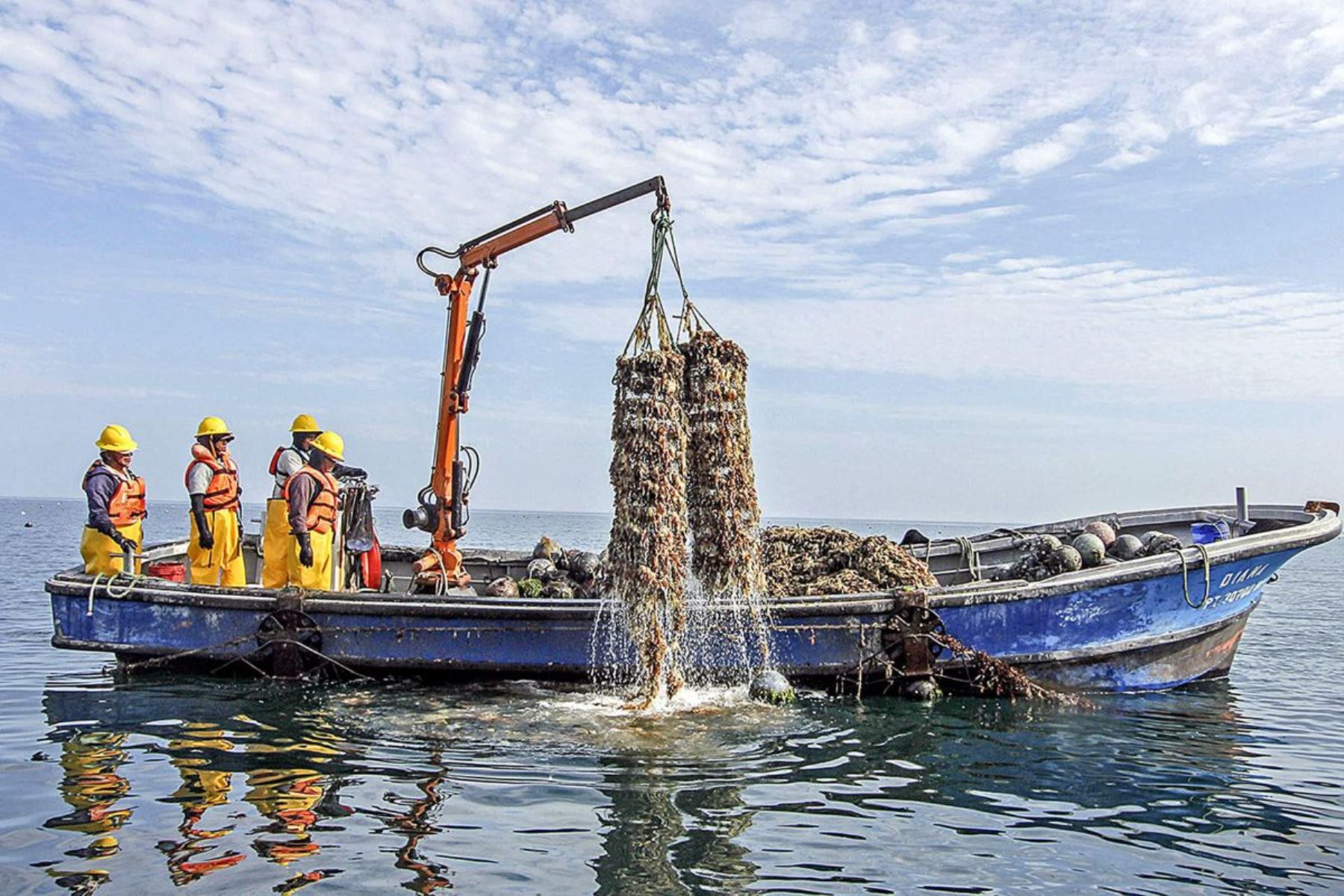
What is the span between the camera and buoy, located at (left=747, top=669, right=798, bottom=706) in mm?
9797

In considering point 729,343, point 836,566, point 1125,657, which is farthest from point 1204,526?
point 729,343

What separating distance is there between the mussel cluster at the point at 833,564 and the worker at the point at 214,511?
18.9 feet

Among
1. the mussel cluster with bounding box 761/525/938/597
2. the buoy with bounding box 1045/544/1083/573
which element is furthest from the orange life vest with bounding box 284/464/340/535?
the buoy with bounding box 1045/544/1083/573

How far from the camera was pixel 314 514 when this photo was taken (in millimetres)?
11172

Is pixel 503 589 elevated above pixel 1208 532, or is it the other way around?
pixel 1208 532

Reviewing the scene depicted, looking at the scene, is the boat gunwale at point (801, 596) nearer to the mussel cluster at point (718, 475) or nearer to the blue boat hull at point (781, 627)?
the blue boat hull at point (781, 627)

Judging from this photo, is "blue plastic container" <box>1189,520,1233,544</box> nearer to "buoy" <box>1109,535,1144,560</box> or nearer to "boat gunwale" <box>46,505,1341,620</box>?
"buoy" <box>1109,535,1144,560</box>

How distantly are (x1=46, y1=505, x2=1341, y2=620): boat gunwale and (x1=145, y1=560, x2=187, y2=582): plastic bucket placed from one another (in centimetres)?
98

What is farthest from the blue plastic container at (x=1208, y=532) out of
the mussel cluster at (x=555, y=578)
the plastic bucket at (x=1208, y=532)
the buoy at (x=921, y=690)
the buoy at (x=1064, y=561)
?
the mussel cluster at (x=555, y=578)

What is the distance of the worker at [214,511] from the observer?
38.2 ft

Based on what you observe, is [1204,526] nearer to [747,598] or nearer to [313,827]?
[747,598]

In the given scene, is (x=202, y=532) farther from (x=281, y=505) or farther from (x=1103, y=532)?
(x=1103, y=532)

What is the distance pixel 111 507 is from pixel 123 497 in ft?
0.69

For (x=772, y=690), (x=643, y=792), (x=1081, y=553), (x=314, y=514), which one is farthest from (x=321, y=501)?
(x=1081, y=553)
